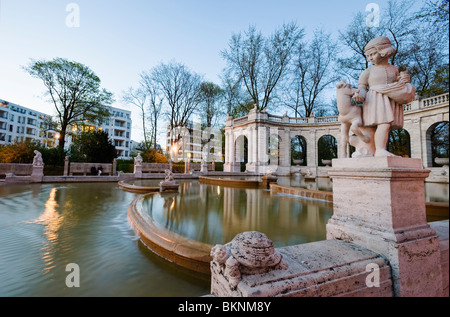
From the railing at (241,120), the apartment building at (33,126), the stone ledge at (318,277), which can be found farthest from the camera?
the apartment building at (33,126)

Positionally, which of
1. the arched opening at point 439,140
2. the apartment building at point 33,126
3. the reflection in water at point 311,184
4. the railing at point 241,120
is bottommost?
the reflection in water at point 311,184

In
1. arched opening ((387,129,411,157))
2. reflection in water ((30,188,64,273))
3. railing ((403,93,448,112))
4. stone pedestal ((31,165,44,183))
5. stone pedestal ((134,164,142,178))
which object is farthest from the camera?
arched opening ((387,129,411,157))

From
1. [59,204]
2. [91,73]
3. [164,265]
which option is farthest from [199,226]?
[91,73]

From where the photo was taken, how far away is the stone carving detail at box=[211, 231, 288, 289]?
137cm

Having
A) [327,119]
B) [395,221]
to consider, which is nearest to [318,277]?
[395,221]

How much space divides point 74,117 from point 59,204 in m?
26.2

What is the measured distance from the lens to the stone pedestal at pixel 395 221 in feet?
6.01

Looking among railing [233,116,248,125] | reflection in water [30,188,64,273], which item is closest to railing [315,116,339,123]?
railing [233,116,248,125]

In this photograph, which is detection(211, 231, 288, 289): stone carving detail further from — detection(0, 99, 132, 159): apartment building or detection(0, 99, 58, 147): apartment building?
detection(0, 99, 58, 147): apartment building

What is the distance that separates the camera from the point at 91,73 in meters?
26.0

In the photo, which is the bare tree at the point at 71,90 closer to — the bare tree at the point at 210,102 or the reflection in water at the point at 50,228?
the bare tree at the point at 210,102

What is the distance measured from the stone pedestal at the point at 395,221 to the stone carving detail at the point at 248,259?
120cm

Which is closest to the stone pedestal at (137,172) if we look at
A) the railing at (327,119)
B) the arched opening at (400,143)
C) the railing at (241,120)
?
the railing at (241,120)

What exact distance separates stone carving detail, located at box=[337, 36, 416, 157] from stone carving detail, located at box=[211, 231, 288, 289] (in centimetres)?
174
